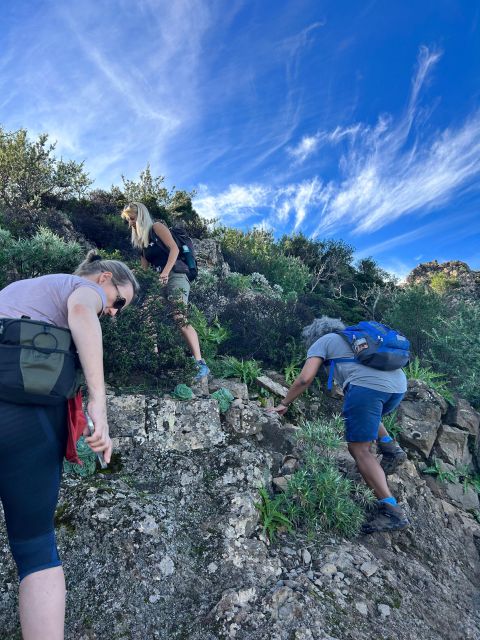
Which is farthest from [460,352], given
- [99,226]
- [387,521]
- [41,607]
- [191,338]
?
[99,226]

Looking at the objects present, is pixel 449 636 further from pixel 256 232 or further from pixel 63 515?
pixel 256 232

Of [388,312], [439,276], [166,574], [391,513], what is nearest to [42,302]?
[166,574]

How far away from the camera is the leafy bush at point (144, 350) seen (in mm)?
4417

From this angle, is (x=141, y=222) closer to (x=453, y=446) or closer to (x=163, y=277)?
(x=163, y=277)

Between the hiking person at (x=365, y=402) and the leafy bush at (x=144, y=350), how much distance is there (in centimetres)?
142

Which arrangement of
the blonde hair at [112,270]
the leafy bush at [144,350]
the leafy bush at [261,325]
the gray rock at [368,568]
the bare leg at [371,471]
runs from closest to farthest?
1. the blonde hair at [112,270]
2. the gray rock at [368,568]
3. the bare leg at [371,471]
4. the leafy bush at [144,350]
5. the leafy bush at [261,325]

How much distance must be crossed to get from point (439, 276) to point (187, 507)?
26.4 m

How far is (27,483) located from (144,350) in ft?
9.18

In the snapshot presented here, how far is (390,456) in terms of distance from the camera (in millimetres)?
4469

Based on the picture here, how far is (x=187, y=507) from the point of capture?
338 cm

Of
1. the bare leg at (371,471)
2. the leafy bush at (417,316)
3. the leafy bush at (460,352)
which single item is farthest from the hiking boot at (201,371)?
the leafy bush at (417,316)

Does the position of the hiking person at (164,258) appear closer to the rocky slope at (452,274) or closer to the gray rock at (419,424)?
the gray rock at (419,424)

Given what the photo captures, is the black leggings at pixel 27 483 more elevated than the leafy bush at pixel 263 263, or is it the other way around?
the leafy bush at pixel 263 263

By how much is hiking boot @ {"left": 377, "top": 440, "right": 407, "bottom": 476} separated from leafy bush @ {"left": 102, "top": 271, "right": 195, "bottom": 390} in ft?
7.55
